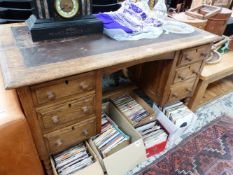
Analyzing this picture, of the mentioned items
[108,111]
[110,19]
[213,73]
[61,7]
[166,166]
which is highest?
[61,7]

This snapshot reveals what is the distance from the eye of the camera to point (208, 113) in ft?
5.64

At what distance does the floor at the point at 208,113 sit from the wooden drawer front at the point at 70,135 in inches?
19.6

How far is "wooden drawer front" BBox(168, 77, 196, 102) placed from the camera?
133 cm

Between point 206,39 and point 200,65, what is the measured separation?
0.23 metres

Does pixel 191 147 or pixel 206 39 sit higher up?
pixel 206 39

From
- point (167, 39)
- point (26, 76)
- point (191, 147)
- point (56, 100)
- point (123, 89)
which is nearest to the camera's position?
point (26, 76)

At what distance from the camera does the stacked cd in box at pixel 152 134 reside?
1300 mm

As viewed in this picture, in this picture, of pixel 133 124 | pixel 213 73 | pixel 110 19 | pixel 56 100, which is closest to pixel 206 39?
pixel 213 73

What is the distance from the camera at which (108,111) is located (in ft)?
4.81

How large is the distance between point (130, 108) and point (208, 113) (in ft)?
2.58

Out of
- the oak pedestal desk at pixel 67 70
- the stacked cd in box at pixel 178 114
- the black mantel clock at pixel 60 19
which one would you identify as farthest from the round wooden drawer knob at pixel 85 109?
the stacked cd in box at pixel 178 114

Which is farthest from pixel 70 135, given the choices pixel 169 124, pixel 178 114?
Result: pixel 178 114

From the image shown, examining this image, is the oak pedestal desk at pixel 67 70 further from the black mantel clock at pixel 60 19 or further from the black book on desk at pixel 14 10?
the black book on desk at pixel 14 10

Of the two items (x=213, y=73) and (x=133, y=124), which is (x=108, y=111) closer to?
(x=133, y=124)
